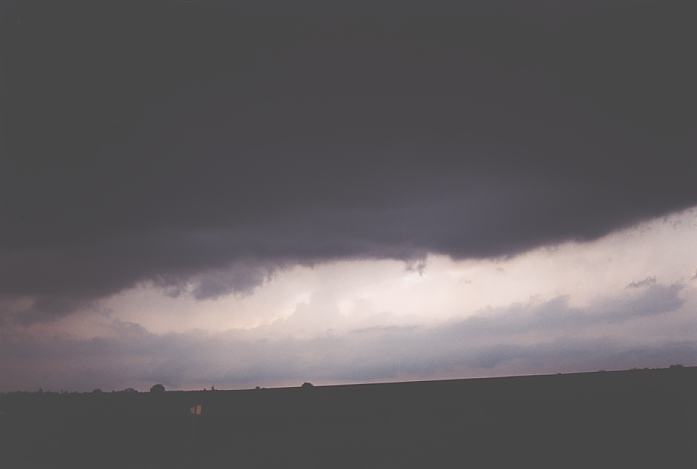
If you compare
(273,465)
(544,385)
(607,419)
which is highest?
(544,385)

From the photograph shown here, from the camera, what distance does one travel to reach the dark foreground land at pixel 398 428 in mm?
18297

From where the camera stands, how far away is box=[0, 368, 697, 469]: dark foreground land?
18.3 metres

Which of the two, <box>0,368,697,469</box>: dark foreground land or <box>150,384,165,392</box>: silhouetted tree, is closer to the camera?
<box>0,368,697,469</box>: dark foreground land

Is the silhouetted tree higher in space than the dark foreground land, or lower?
higher

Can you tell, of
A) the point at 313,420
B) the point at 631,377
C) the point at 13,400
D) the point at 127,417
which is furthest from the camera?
the point at 13,400

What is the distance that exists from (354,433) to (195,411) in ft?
23.0

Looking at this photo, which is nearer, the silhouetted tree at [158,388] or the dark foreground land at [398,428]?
the dark foreground land at [398,428]

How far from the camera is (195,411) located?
2089cm

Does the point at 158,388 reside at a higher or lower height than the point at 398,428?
higher

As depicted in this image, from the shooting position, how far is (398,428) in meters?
20.9

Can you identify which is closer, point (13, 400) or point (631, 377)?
point (631, 377)

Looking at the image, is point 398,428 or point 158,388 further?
point 158,388

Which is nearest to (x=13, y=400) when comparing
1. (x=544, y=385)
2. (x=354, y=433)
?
(x=354, y=433)

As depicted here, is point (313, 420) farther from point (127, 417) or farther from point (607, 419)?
point (607, 419)
